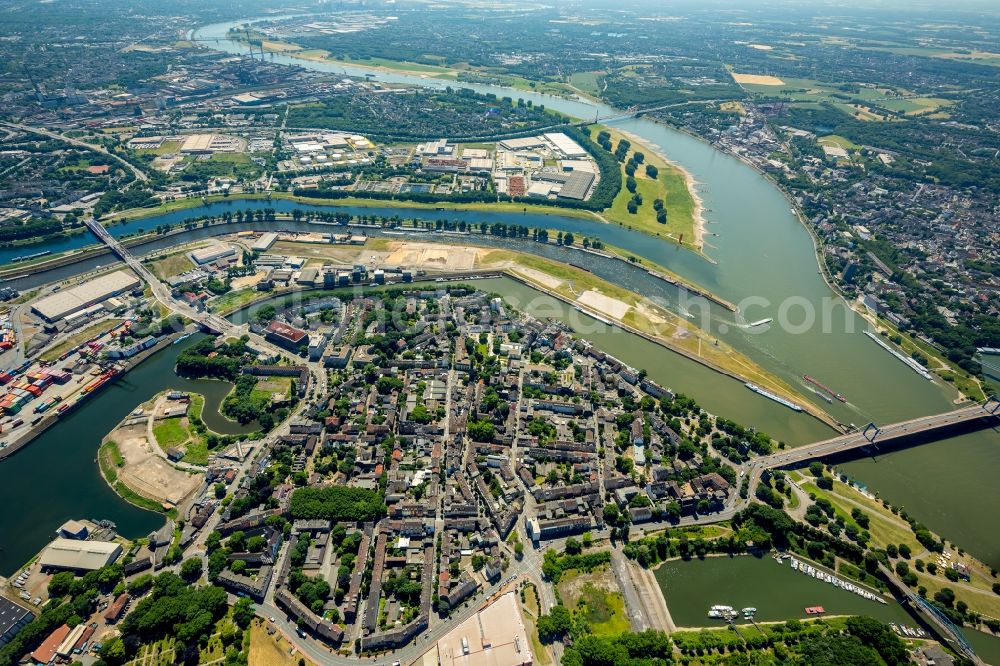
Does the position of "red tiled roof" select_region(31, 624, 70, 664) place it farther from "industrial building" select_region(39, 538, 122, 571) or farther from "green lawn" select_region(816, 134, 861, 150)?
"green lawn" select_region(816, 134, 861, 150)

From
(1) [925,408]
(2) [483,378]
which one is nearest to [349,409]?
(2) [483,378]

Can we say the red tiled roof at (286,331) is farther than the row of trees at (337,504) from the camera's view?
Yes

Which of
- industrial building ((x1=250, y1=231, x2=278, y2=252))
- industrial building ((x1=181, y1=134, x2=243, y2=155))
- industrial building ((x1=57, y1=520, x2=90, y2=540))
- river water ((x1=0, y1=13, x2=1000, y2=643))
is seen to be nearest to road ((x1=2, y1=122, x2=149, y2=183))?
industrial building ((x1=181, y1=134, x2=243, y2=155))

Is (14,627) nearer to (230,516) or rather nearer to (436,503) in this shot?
(230,516)

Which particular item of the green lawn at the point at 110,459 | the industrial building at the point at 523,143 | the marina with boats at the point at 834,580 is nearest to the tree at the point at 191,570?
the green lawn at the point at 110,459

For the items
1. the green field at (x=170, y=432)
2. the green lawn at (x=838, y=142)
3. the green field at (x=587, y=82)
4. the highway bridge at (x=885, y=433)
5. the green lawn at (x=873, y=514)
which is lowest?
the green lawn at (x=873, y=514)

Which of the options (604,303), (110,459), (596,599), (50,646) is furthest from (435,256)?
(50,646)

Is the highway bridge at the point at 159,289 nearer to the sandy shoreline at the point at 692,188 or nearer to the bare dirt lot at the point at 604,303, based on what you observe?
the bare dirt lot at the point at 604,303

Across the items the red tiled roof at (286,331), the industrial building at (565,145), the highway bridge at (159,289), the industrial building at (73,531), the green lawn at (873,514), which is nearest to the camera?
the industrial building at (73,531)
